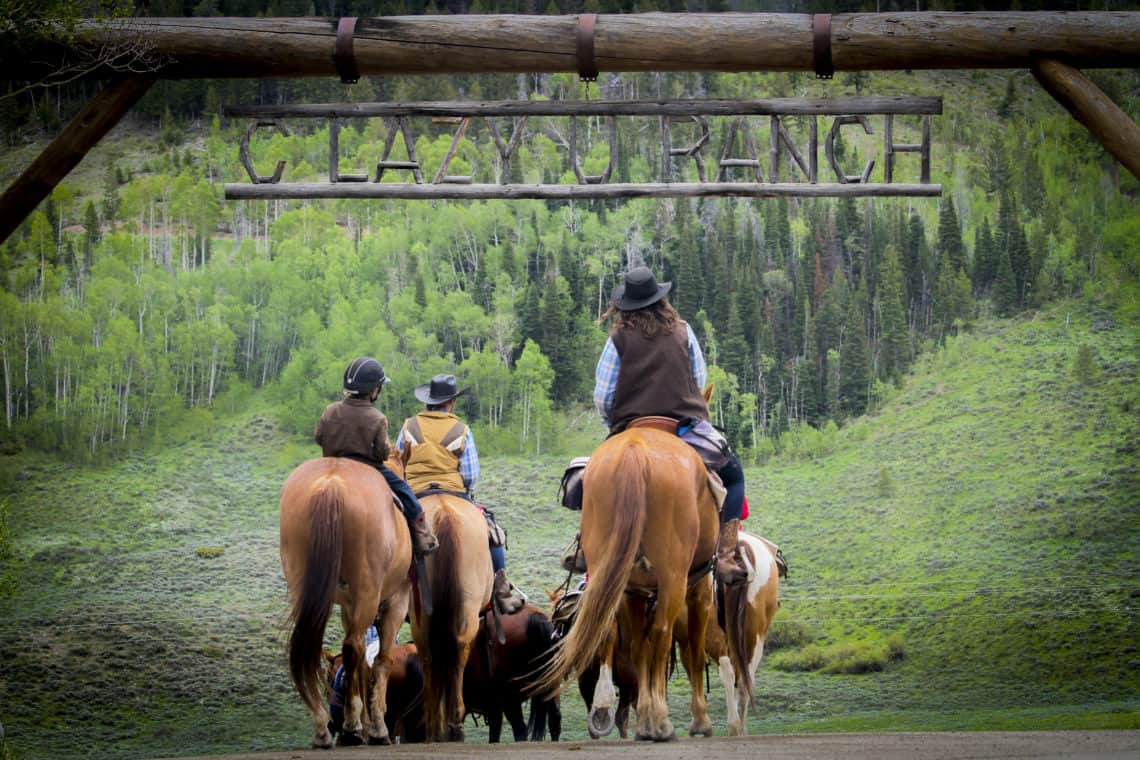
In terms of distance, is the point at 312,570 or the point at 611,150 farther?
the point at 611,150

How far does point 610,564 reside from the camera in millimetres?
8562

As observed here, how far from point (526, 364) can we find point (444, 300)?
1205mm

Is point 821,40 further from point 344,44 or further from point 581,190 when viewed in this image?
point 344,44

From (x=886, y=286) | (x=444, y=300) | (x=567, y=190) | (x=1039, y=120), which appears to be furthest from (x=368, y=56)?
(x=1039, y=120)

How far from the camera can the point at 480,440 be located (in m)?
18.8

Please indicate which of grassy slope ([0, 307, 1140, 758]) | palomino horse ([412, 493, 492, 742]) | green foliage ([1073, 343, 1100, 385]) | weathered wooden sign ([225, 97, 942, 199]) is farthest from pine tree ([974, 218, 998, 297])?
palomino horse ([412, 493, 492, 742])

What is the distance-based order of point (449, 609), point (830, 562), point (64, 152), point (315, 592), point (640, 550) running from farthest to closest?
1. point (830, 562)
2. point (64, 152)
3. point (449, 609)
4. point (315, 592)
5. point (640, 550)

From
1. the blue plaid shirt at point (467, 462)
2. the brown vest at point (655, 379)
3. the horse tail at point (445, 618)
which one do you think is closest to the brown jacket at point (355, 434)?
the horse tail at point (445, 618)

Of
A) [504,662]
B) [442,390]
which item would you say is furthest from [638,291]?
[504,662]

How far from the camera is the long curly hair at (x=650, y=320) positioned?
9.52 metres

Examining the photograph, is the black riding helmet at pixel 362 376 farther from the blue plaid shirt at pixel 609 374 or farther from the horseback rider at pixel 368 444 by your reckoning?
the blue plaid shirt at pixel 609 374

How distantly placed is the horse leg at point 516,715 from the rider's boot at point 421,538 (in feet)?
6.78

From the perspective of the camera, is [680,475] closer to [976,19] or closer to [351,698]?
[351,698]

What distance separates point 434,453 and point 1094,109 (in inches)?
190
